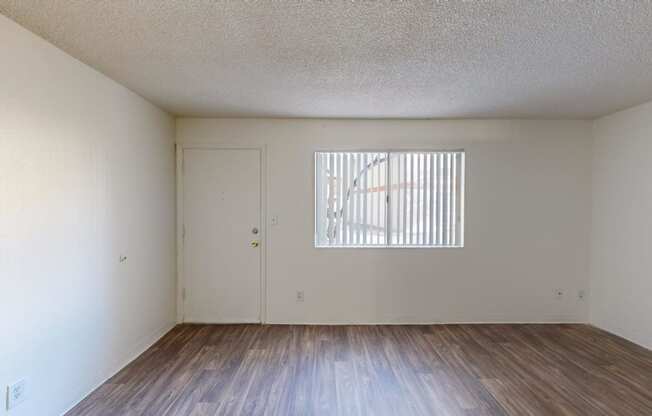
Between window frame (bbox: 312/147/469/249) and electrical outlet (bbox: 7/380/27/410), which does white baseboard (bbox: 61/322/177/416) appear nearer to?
electrical outlet (bbox: 7/380/27/410)

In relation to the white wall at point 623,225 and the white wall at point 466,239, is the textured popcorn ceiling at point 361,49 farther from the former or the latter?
the white wall at point 466,239

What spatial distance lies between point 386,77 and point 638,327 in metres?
3.43

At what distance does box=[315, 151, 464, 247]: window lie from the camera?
12.9 ft

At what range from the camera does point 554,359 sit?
9.88 ft

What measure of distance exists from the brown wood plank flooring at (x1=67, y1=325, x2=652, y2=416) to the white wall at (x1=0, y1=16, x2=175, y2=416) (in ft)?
1.14

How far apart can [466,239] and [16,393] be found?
3909 millimetres

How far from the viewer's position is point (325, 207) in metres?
3.94

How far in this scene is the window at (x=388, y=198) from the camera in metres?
3.93

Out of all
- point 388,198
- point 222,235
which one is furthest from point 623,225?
point 222,235

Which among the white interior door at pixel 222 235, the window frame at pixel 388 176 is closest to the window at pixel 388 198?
the window frame at pixel 388 176

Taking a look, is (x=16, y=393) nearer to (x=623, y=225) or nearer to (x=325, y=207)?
(x=325, y=207)

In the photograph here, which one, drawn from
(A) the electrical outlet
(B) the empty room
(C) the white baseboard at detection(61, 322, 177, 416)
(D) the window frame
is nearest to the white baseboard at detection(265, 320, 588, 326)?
(B) the empty room

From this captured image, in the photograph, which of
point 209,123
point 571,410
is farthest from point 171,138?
point 571,410

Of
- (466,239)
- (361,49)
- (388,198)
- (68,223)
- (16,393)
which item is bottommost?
(16,393)
